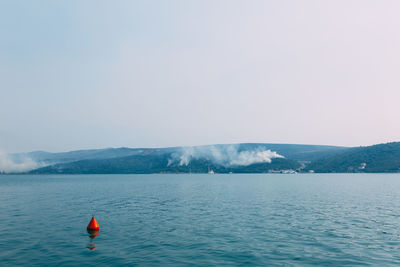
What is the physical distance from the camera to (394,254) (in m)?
32.7

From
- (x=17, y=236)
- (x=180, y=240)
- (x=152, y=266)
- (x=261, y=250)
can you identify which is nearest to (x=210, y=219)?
(x=180, y=240)

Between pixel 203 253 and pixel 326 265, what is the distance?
12.9m

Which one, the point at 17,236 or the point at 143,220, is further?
the point at 143,220

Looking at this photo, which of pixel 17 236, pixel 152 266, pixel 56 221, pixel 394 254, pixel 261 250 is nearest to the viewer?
pixel 152 266

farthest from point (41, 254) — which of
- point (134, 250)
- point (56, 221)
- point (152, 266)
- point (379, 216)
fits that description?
point (379, 216)

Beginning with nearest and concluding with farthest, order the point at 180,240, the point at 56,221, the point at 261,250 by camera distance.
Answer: the point at 261,250, the point at 180,240, the point at 56,221

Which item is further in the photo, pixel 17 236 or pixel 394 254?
pixel 17 236

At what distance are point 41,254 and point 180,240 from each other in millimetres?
16569

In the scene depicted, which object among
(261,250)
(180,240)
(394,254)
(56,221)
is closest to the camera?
(394,254)

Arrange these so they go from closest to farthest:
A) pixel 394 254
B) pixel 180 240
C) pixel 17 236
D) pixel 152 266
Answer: pixel 152 266 < pixel 394 254 < pixel 180 240 < pixel 17 236

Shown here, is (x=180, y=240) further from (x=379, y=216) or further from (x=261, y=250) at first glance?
(x=379, y=216)

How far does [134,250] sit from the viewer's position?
35156 millimetres

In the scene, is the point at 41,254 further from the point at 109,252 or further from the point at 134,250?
the point at 134,250

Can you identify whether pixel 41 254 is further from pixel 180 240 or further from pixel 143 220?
pixel 143 220
